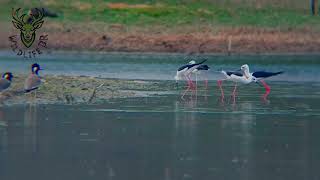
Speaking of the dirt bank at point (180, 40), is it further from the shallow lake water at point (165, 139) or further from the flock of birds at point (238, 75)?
the shallow lake water at point (165, 139)

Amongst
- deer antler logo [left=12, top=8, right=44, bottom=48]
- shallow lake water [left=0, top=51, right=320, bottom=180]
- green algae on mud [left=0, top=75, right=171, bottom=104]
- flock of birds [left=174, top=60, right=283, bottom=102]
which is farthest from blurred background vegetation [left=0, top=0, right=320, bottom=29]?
shallow lake water [left=0, top=51, right=320, bottom=180]

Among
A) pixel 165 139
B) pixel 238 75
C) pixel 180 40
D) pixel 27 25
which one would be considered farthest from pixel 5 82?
pixel 27 25

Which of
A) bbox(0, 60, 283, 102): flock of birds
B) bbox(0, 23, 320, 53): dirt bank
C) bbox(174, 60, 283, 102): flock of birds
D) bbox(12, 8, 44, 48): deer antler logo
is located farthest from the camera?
bbox(0, 23, 320, 53): dirt bank

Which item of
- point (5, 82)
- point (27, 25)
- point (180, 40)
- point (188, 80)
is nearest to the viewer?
point (5, 82)

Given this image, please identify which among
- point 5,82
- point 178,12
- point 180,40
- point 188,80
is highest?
point 178,12

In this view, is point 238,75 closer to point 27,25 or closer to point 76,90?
point 76,90

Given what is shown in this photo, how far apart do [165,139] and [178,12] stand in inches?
1116

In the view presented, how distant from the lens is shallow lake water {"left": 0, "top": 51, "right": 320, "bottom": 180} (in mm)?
11673

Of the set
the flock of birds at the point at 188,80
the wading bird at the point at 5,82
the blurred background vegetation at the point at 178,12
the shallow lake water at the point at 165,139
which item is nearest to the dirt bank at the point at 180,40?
the blurred background vegetation at the point at 178,12

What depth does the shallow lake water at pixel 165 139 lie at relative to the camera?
38.3 feet

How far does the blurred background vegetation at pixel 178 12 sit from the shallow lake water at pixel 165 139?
19.1m

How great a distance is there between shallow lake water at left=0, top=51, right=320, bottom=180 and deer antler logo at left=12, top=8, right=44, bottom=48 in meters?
15.7

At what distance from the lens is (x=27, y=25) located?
38219mm

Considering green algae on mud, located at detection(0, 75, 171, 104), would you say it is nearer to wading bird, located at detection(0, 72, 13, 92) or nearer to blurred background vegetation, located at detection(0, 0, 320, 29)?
wading bird, located at detection(0, 72, 13, 92)
